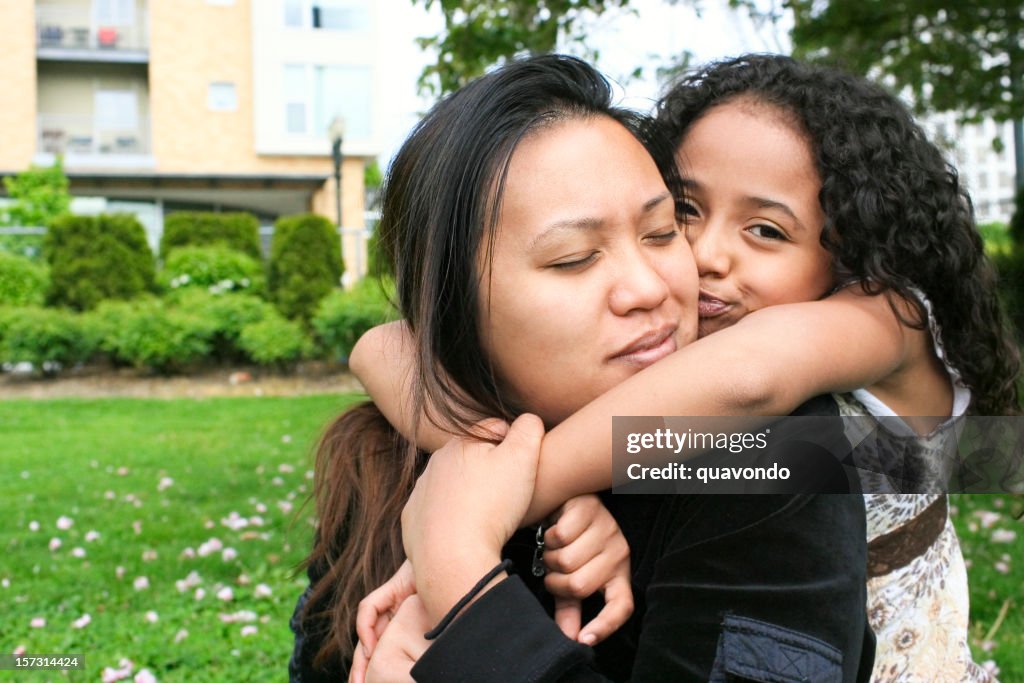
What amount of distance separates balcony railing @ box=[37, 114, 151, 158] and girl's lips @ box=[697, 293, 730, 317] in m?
25.5

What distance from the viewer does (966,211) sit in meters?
1.63

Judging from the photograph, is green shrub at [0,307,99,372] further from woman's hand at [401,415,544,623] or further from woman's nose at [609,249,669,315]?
woman's nose at [609,249,669,315]

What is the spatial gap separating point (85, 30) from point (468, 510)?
2747 cm

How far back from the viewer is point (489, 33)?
15.6 feet

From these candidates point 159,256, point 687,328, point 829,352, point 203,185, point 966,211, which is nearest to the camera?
point 829,352

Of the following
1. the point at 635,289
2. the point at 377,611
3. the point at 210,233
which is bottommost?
the point at 210,233

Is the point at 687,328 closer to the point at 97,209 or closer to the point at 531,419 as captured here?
the point at 531,419

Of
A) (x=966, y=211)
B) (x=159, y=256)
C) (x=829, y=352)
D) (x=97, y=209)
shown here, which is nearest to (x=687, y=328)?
(x=829, y=352)

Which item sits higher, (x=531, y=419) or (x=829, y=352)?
(x=829, y=352)

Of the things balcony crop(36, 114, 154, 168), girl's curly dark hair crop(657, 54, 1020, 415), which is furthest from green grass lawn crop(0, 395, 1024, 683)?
balcony crop(36, 114, 154, 168)

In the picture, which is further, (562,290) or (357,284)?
(357,284)

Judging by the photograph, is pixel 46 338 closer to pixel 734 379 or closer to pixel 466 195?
pixel 466 195

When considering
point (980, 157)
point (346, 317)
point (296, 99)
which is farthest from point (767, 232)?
point (296, 99)

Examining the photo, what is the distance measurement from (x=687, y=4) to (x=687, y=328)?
597 cm
